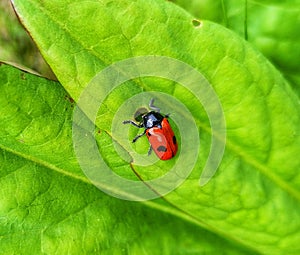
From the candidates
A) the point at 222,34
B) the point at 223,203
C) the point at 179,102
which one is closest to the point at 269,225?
the point at 223,203

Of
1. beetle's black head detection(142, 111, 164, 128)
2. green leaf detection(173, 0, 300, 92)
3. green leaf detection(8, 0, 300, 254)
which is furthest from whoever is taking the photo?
green leaf detection(173, 0, 300, 92)

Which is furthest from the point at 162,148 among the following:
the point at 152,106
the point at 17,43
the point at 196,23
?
the point at 17,43

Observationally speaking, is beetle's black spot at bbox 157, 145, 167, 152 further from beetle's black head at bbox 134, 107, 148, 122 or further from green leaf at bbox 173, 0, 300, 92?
green leaf at bbox 173, 0, 300, 92

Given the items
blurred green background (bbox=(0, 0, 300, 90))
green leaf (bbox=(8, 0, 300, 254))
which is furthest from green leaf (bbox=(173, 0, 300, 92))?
green leaf (bbox=(8, 0, 300, 254))

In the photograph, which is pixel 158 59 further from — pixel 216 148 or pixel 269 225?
pixel 269 225

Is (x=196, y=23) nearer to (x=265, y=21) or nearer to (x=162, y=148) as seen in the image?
(x=162, y=148)

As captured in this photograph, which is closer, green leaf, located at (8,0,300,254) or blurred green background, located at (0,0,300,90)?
green leaf, located at (8,0,300,254)
